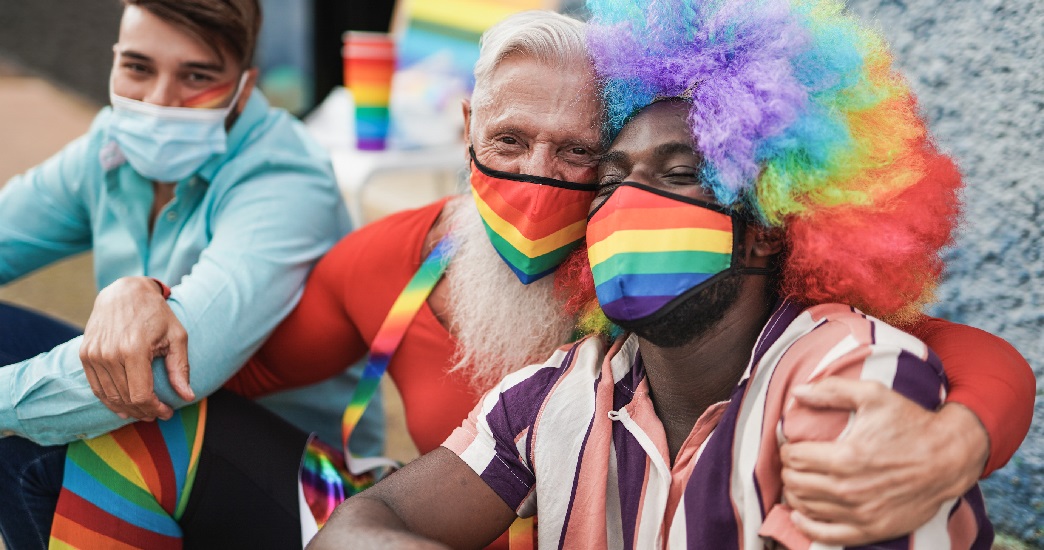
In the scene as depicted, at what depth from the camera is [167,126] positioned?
2.68 metres

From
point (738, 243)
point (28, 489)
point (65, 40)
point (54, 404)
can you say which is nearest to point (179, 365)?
point (54, 404)

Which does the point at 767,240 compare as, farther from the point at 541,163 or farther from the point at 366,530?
the point at 366,530

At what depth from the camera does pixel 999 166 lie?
8.98 ft

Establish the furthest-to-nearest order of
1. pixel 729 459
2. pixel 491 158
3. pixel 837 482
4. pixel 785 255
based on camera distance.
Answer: pixel 491 158, pixel 785 255, pixel 729 459, pixel 837 482

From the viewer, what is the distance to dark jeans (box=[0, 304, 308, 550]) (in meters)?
2.32

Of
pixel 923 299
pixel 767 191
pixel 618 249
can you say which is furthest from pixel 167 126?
pixel 923 299

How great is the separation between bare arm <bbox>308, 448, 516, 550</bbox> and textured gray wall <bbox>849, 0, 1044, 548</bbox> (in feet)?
5.05

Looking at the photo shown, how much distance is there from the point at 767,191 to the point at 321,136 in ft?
10.8

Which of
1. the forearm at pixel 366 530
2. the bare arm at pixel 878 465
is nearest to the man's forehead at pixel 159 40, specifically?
the forearm at pixel 366 530

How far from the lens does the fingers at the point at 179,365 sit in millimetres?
2252

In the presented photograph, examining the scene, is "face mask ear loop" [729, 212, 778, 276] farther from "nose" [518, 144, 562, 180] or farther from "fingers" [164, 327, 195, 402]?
"fingers" [164, 327, 195, 402]

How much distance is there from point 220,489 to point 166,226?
891mm

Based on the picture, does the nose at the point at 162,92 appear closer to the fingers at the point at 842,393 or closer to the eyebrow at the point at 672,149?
the eyebrow at the point at 672,149

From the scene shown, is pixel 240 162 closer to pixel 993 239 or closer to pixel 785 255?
pixel 785 255
